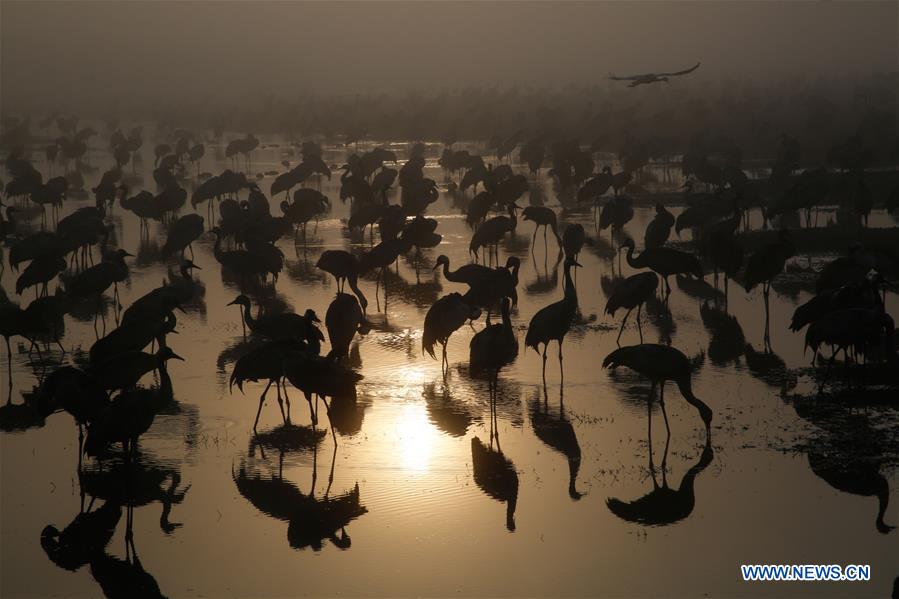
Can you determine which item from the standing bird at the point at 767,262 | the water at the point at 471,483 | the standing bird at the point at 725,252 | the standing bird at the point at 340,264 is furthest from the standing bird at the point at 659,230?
the standing bird at the point at 340,264

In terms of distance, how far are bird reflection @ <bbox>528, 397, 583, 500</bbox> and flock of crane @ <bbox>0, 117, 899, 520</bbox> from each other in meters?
0.52

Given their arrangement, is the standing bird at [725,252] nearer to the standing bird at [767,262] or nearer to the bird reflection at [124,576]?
the standing bird at [767,262]

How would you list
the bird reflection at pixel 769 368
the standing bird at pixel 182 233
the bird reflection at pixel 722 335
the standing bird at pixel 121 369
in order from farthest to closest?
the standing bird at pixel 182 233 < the bird reflection at pixel 722 335 < the bird reflection at pixel 769 368 < the standing bird at pixel 121 369

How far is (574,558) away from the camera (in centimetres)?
774

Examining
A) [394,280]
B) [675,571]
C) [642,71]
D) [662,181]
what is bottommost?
[675,571]

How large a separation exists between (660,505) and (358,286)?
937 cm

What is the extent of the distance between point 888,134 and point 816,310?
22786 mm

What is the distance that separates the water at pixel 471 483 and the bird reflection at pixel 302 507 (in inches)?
0.9

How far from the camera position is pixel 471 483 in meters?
9.06

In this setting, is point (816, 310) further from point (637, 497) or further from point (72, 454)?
point (72, 454)

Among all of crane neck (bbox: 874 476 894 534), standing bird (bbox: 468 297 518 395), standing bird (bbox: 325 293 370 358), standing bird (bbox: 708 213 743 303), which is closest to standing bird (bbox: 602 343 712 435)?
standing bird (bbox: 468 297 518 395)

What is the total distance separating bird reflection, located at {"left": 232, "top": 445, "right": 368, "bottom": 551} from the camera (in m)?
8.15

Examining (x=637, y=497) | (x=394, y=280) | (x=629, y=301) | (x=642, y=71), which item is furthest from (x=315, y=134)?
(x=642, y=71)

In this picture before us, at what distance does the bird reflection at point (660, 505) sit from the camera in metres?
8.32
